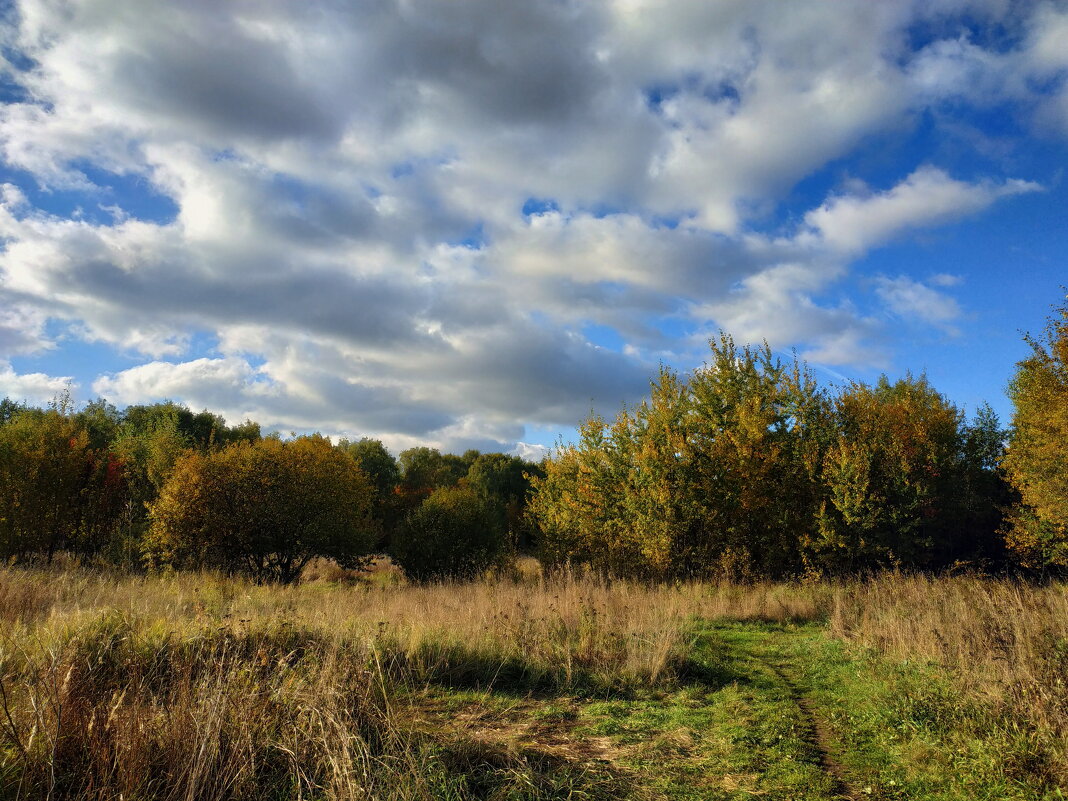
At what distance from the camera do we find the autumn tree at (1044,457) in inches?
949

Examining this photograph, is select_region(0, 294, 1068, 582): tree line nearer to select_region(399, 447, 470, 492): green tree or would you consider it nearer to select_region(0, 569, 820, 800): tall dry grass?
select_region(0, 569, 820, 800): tall dry grass

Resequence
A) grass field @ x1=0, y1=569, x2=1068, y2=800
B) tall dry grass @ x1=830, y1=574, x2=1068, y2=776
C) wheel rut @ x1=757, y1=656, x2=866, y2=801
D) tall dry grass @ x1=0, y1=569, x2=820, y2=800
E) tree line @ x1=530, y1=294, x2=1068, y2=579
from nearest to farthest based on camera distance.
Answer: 1. tall dry grass @ x1=0, y1=569, x2=820, y2=800
2. grass field @ x1=0, y1=569, x2=1068, y2=800
3. wheel rut @ x1=757, y1=656, x2=866, y2=801
4. tall dry grass @ x1=830, y1=574, x2=1068, y2=776
5. tree line @ x1=530, y1=294, x2=1068, y2=579

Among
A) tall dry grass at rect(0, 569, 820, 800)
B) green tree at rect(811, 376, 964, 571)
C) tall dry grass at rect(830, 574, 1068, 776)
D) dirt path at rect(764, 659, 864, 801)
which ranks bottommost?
dirt path at rect(764, 659, 864, 801)

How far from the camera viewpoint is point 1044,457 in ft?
81.8

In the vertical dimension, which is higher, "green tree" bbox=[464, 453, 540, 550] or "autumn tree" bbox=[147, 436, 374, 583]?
"green tree" bbox=[464, 453, 540, 550]

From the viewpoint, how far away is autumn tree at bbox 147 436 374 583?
66.1 ft

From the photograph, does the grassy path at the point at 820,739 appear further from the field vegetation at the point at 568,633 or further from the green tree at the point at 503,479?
the green tree at the point at 503,479

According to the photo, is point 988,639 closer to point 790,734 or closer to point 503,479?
point 790,734

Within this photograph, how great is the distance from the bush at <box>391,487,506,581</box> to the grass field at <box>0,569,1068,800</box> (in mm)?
11286

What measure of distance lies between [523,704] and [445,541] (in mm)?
15548

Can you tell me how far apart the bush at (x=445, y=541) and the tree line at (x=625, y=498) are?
57 millimetres

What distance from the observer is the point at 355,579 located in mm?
24062

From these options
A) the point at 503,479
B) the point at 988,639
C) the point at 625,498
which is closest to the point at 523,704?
the point at 988,639

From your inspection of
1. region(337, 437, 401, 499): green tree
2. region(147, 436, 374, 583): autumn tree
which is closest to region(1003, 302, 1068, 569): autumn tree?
region(147, 436, 374, 583): autumn tree
